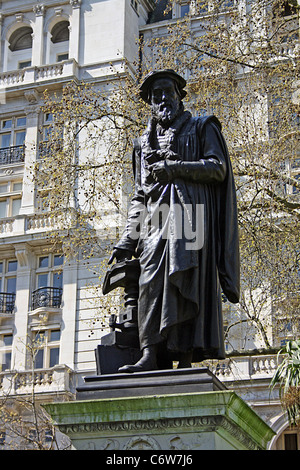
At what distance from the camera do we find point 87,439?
5.49 m

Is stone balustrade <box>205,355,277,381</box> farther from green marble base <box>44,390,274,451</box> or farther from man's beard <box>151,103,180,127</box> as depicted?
green marble base <box>44,390,274,451</box>

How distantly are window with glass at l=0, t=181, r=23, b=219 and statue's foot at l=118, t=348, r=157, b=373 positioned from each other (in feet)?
93.2

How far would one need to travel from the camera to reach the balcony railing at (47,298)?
31.6 m

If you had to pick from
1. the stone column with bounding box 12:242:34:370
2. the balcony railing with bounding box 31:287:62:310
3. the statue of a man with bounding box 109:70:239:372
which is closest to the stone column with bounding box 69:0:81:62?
the stone column with bounding box 12:242:34:370

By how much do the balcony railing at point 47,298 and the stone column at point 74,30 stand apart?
30.6 feet

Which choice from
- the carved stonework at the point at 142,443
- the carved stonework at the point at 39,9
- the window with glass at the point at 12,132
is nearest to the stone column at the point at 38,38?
the carved stonework at the point at 39,9

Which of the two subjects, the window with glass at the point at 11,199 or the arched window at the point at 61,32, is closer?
the window with glass at the point at 11,199

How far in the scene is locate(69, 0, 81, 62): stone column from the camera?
3506cm

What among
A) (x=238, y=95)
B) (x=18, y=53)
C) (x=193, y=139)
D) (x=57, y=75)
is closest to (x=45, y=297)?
(x=57, y=75)

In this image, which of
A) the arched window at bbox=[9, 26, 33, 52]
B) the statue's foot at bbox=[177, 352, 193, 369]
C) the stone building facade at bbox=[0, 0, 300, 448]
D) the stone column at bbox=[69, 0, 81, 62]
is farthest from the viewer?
the arched window at bbox=[9, 26, 33, 52]

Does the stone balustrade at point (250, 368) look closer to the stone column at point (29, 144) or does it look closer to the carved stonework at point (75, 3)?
the stone column at point (29, 144)

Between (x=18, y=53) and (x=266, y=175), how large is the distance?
2106 centimetres

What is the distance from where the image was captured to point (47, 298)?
31656mm
